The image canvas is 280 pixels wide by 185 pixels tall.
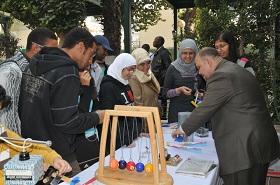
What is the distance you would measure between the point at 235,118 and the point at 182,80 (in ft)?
4.42

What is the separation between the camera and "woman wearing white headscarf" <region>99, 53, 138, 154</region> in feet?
8.41

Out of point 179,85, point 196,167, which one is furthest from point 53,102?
point 179,85

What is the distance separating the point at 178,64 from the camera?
3627mm

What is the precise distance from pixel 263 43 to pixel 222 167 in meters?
3.06

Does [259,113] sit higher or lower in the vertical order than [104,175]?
higher

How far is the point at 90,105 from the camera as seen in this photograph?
2.34 meters

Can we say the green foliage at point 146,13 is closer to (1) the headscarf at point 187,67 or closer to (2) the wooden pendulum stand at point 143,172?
(1) the headscarf at point 187,67

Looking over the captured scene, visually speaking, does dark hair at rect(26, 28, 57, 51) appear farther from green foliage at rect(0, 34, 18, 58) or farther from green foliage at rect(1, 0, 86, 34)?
green foliage at rect(0, 34, 18, 58)

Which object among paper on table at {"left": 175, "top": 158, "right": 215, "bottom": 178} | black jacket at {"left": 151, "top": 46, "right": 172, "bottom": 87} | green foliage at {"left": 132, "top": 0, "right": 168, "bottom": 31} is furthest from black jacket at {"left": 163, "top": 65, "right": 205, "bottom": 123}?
green foliage at {"left": 132, "top": 0, "right": 168, "bottom": 31}

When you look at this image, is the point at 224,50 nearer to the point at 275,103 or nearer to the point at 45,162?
the point at 275,103

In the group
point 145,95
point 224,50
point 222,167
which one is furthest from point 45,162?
point 224,50

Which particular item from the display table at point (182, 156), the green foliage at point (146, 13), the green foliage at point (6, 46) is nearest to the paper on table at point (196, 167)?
the display table at point (182, 156)

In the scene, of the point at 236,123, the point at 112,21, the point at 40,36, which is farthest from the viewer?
the point at 112,21

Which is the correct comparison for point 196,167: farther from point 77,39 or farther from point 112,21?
point 112,21
